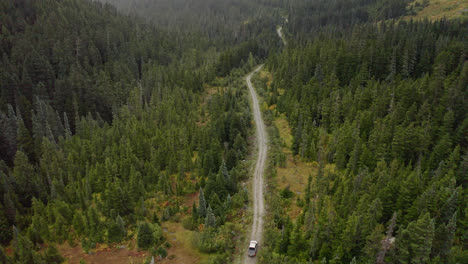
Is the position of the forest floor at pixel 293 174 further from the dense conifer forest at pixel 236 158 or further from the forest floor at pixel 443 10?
the forest floor at pixel 443 10

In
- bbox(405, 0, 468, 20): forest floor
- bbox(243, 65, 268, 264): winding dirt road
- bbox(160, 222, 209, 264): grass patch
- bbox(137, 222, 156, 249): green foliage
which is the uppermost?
bbox(405, 0, 468, 20): forest floor

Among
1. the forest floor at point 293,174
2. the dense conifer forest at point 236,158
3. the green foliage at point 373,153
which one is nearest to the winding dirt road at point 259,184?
the dense conifer forest at point 236,158

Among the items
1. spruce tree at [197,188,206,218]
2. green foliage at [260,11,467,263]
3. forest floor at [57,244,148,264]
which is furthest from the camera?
spruce tree at [197,188,206,218]

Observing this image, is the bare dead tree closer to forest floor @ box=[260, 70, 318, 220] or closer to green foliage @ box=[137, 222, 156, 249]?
forest floor @ box=[260, 70, 318, 220]

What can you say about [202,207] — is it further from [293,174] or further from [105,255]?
[293,174]

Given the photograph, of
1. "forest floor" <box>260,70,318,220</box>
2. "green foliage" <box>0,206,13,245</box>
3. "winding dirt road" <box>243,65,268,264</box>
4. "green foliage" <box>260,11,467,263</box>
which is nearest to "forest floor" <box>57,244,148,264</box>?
"green foliage" <box>0,206,13,245</box>

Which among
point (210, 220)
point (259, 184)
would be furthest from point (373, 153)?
point (210, 220)

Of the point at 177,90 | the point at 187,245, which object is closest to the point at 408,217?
the point at 187,245
